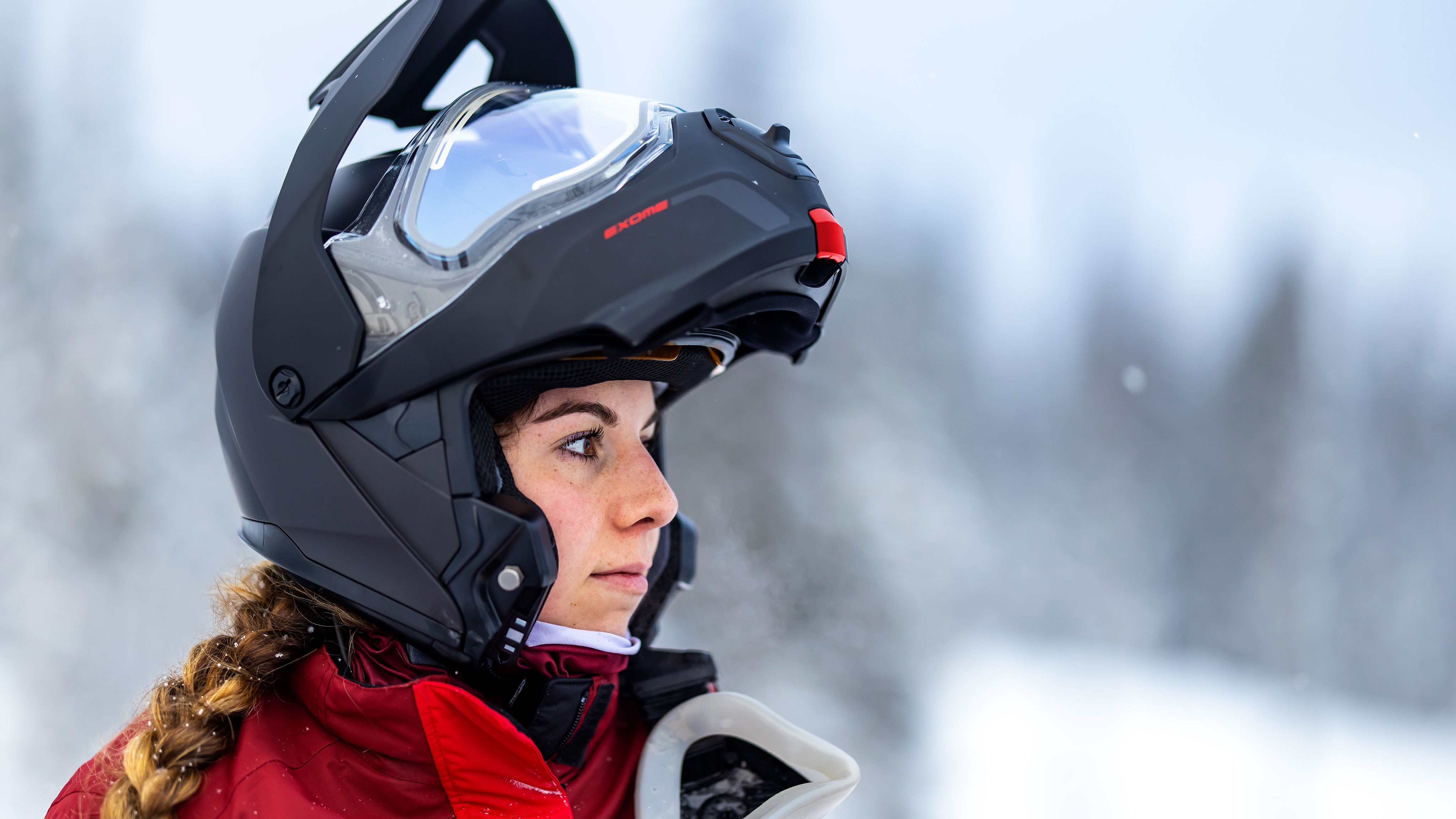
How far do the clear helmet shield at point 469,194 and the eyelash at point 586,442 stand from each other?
0.24 metres

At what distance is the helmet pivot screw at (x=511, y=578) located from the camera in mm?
939

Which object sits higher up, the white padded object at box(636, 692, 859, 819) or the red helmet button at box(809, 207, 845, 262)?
the red helmet button at box(809, 207, 845, 262)

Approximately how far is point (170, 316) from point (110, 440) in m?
0.70

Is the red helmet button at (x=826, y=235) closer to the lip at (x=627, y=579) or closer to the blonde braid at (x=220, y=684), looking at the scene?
the lip at (x=627, y=579)

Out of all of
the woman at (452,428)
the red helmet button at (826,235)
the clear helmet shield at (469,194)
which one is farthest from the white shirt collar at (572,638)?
the red helmet button at (826,235)

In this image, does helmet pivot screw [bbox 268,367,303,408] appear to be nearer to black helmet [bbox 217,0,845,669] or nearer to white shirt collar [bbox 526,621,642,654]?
black helmet [bbox 217,0,845,669]

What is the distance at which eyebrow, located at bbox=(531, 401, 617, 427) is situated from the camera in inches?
40.9

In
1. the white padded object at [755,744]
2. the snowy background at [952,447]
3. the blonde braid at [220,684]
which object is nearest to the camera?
the blonde braid at [220,684]

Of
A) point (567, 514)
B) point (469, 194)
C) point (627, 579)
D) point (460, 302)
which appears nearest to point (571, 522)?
point (567, 514)

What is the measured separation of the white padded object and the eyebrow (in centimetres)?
48

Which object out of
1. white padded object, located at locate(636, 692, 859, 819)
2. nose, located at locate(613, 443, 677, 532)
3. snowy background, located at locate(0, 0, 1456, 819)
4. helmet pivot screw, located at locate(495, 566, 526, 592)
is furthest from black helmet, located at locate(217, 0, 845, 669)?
snowy background, located at locate(0, 0, 1456, 819)

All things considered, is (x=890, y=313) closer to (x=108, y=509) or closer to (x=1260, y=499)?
(x=1260, y=499)

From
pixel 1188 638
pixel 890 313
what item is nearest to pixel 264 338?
pixel 890 313

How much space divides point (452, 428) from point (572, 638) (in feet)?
1.09
